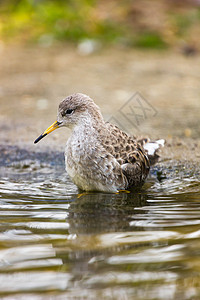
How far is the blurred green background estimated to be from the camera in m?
12.8

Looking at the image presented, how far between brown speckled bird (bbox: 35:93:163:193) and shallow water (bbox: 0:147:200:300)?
0.51ft

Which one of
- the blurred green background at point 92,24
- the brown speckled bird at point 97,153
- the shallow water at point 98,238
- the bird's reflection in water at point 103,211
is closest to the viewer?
the shallow water at point 98,238

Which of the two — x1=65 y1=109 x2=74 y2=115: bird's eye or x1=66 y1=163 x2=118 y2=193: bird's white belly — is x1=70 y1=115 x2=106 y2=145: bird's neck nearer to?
x1=65 y1=109 x2=74 y2=115: bird's eye

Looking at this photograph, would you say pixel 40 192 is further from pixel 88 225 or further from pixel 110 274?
pixel 110 274

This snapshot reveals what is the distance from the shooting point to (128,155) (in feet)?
19.6

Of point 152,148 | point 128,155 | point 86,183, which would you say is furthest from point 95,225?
point 152,148

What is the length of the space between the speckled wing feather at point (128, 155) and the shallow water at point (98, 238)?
17 centimetres

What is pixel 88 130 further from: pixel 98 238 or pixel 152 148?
pixel 98 238

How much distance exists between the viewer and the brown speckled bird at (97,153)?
18.7 ft

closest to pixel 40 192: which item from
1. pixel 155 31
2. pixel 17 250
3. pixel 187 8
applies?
pixel 17 250

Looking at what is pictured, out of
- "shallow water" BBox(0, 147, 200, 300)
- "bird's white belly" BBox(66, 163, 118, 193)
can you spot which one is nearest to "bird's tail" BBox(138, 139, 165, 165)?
"shallow water" BBox(0, 147, 200, 300)

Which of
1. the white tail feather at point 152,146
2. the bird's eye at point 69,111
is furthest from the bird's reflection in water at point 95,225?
the bird's eye at point 69,111

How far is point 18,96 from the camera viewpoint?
32.1ft

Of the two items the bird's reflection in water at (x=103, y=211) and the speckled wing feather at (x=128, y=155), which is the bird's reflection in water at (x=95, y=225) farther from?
the speckled wing feather at (x=128, y=155)
